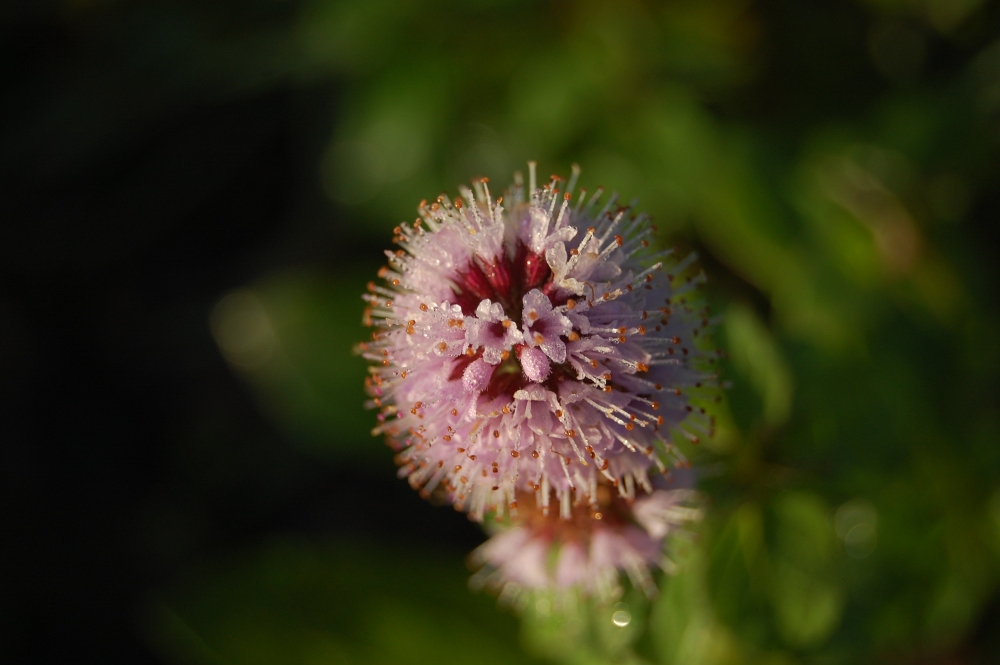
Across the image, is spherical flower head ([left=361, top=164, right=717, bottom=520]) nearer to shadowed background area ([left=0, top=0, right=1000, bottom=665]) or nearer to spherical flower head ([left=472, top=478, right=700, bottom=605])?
spherical flower head ([left=472, top=478, right=700, bottom=605])

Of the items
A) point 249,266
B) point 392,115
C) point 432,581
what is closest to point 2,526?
point 249,266

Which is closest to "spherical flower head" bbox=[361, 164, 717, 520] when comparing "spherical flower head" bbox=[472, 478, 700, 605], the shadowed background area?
"spherical flower head" bbox=[472, 478, 700, 605]

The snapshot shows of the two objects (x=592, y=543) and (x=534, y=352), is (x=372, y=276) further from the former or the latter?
(x=534, y=352)

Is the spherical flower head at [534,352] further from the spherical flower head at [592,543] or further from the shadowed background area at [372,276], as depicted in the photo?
the shadowed background area at [372,276]

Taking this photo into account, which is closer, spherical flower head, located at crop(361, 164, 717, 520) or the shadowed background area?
spherical flower head, located at crop(361, 164, 717, 520)

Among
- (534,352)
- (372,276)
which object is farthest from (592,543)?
(372,276)

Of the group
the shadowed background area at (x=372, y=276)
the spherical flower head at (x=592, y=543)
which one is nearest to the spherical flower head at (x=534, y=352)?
the spherical flower head at (x=592, y=543)
